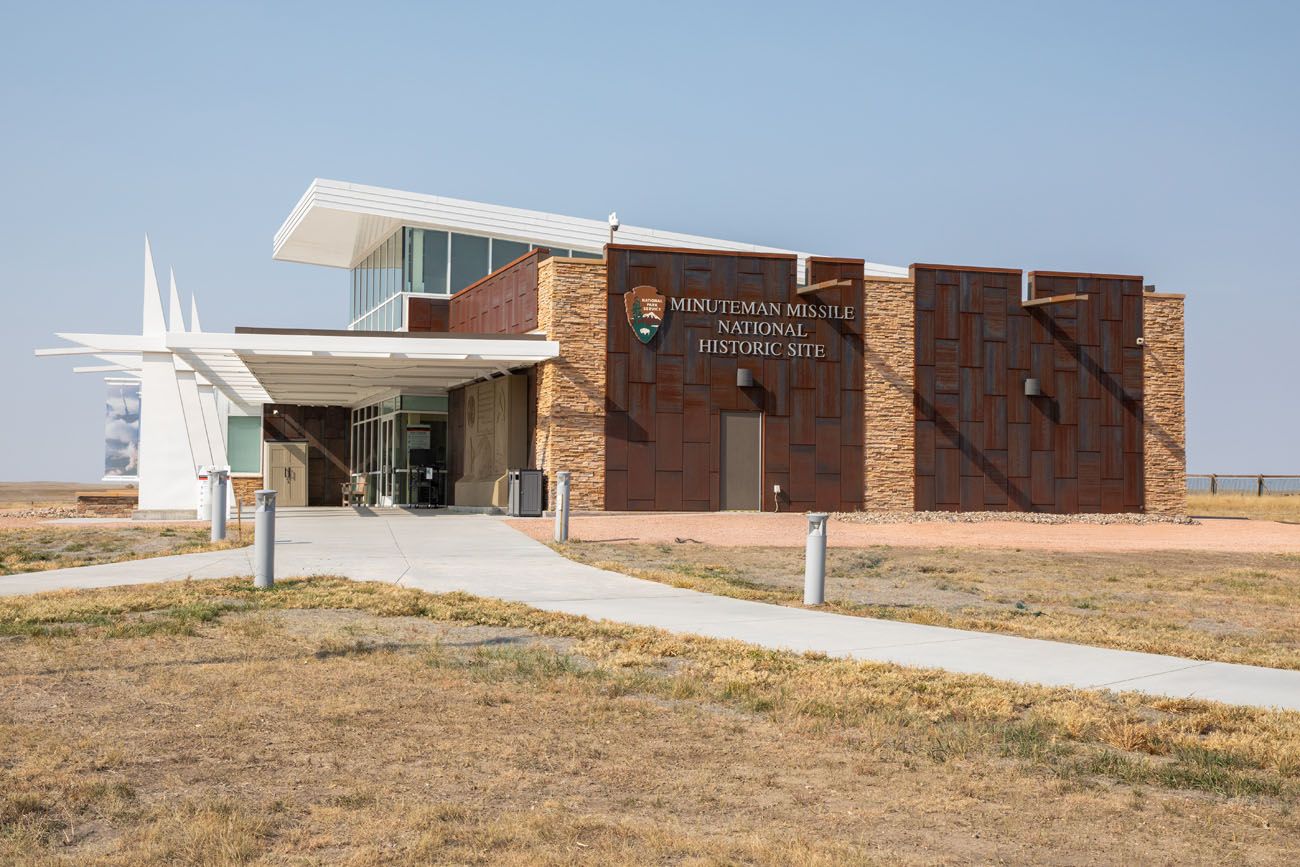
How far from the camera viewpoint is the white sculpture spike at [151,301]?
33.4 metres

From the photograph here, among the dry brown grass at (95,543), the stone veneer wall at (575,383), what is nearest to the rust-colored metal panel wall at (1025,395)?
the stone veneer wall at (575,383)

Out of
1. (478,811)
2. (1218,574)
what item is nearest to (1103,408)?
(1218,574)

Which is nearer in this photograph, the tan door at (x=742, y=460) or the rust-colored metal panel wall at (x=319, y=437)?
the tan door at (x=742, y=460)

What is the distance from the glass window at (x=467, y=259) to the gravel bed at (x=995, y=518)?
A: 568 inches

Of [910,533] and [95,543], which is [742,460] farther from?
[95,543]

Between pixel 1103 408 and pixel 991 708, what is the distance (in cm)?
2838

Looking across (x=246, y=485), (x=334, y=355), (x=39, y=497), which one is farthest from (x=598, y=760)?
(x=39, y=497)

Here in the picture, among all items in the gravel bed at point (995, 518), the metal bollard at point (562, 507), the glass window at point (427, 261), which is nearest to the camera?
the metal bollard at point (562, 507)

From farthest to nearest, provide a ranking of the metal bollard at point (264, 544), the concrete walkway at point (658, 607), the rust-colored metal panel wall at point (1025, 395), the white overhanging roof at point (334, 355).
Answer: the rust-colored metal panel wall at point (1025, 395)
the white overhanging roof at point (334, 355)
the metal bollard at point (264, 544)
the concrete walkway at point (658, 607)

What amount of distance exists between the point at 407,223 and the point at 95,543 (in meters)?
18.9

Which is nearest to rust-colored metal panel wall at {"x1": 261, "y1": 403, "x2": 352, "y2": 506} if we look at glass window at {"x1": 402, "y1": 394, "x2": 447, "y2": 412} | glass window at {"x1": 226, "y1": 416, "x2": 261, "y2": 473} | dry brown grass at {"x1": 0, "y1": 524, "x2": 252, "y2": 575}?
glass window at {"x1": 226, "y1": 416, "x2": 261, "y2": 473}

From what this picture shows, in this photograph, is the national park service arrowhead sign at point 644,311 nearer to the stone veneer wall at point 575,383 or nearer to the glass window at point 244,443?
the stone veneer wall at point 575,383

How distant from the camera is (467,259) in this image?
38.7 m

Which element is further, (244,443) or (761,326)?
(244,443)
